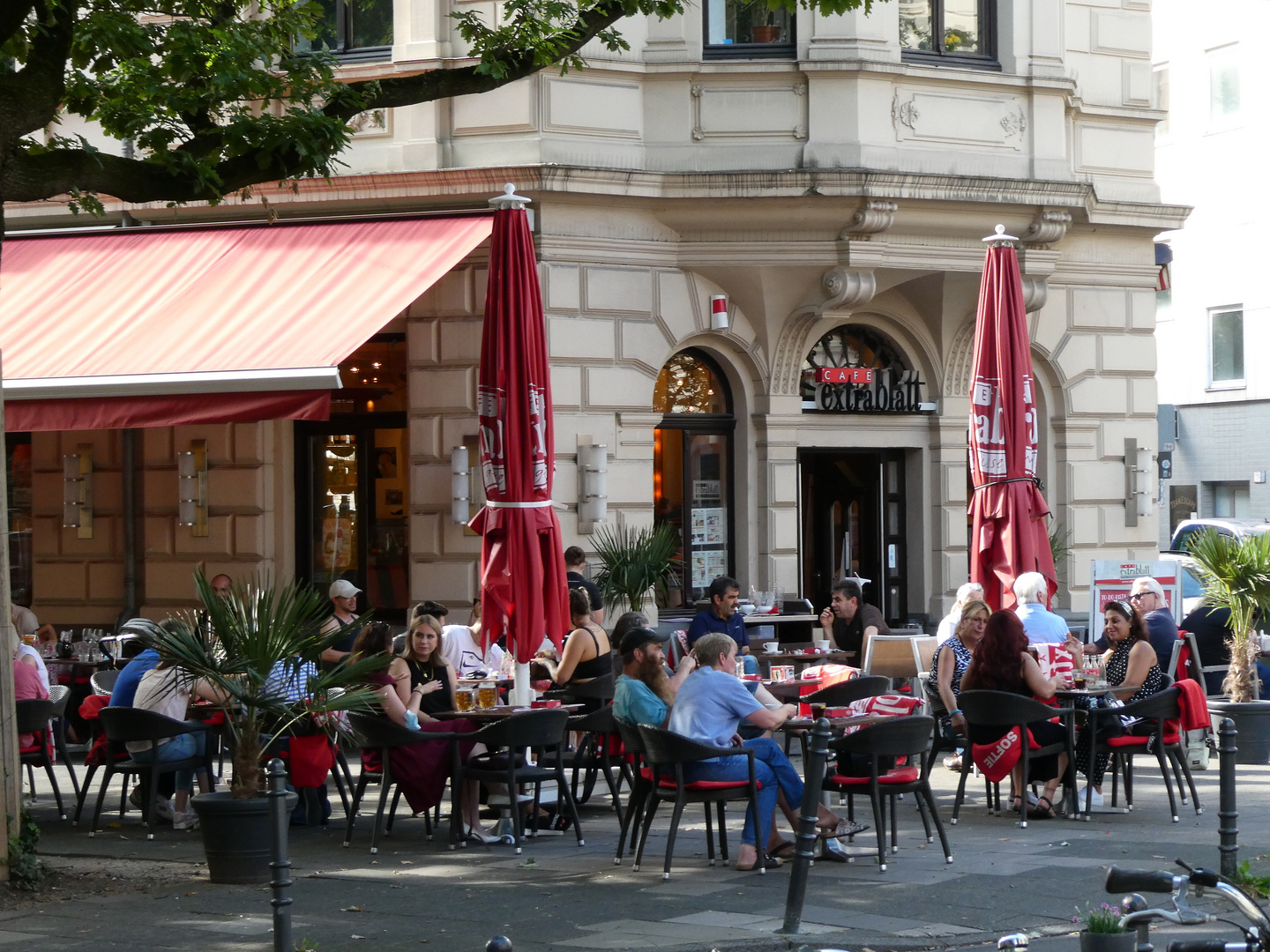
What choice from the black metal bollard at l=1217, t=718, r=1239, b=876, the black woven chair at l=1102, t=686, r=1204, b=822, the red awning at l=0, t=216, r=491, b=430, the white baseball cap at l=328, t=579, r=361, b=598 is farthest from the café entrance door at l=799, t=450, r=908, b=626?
the black metal bollard at l=1217, t=718, r=1239, b=876

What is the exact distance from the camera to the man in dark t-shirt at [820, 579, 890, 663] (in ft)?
49.8

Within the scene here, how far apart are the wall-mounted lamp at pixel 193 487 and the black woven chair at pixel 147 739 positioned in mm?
5759

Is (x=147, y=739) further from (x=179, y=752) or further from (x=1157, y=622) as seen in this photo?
(x=1157, y=622)

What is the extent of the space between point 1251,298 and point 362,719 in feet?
80.2

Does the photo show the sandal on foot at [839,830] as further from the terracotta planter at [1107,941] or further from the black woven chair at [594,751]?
the terracotta planter at [1107,941]

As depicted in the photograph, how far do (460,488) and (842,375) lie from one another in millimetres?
4099

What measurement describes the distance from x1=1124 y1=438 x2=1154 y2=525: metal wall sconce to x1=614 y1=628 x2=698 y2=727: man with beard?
9660mm

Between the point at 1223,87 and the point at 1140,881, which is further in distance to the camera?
the point at 1223,87

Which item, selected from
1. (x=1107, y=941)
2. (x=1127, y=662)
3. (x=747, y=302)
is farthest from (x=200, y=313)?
(x=1107, y=941)

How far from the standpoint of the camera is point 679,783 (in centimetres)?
1001

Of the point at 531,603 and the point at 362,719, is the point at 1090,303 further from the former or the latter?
the point at 362,719

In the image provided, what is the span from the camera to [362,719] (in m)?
11.1

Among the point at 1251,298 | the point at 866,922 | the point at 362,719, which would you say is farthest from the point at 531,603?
the point at 1251,298

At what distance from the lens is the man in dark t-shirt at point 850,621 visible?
15164 mm
